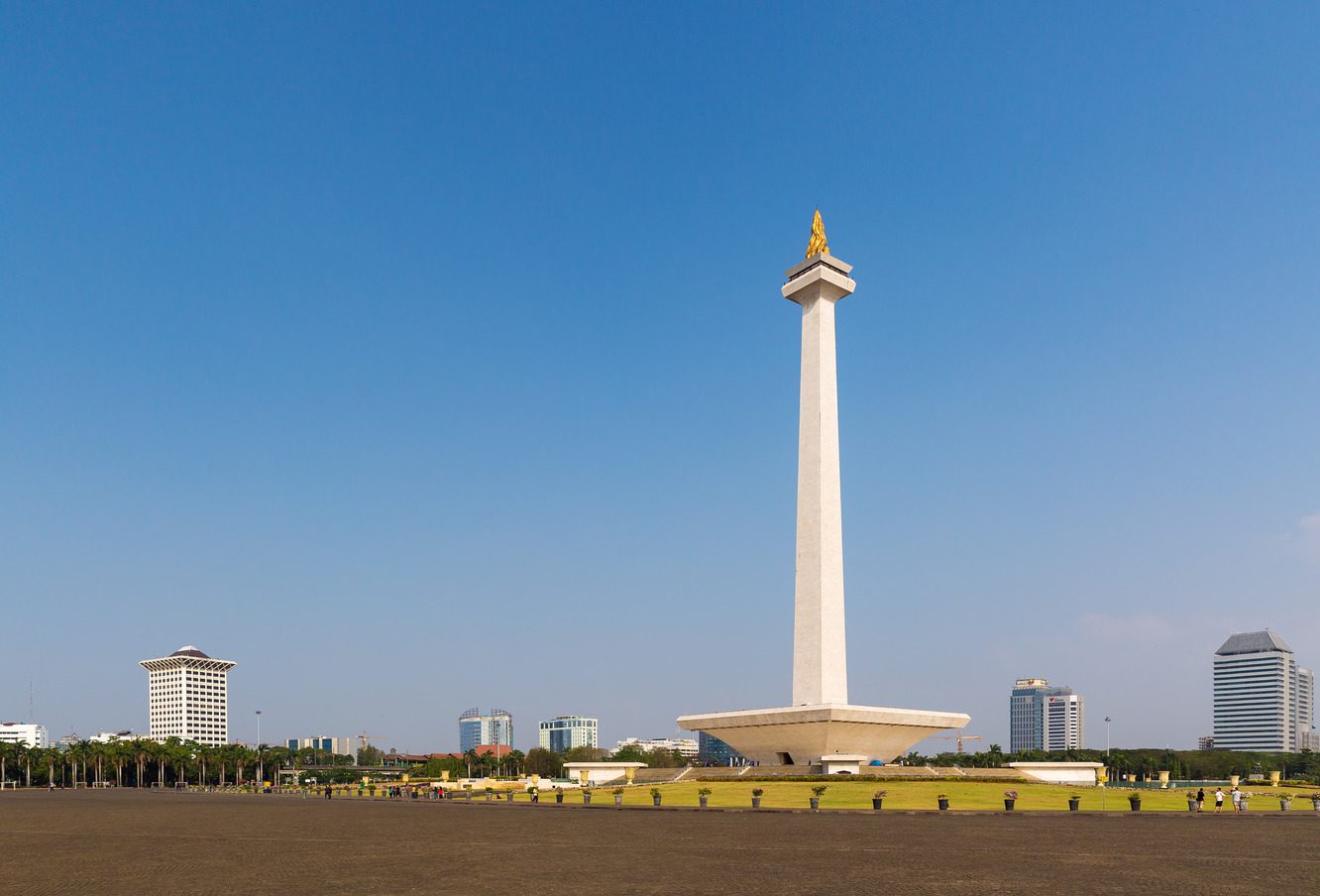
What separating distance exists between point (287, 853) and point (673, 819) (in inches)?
504

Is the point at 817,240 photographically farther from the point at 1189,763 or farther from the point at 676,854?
the point at 1189,763

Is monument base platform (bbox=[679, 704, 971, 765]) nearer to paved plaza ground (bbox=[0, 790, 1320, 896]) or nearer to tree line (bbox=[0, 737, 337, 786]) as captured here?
paved plaza ground (bbox=[0, 790, 1320, 896])

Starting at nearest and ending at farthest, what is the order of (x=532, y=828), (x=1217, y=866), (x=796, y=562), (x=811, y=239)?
(x=1217, y=866), (x=532, y=828), (x=796, y=562), (x=811, y=239)

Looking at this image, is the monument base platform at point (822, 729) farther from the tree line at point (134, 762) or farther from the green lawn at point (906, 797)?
the tree line at point (134, 762)

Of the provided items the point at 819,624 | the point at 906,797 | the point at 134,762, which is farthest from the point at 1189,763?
the point at 134,762

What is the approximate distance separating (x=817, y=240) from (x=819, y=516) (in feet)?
63.7

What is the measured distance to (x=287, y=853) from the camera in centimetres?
2092

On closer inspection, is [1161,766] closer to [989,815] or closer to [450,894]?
[989,815]

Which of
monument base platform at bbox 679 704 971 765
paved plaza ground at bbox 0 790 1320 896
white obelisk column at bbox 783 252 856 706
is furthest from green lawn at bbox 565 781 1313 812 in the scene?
white obelisk column at bbox 783 252 856 706

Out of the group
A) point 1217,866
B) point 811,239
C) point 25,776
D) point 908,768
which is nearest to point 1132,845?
point 1217,866

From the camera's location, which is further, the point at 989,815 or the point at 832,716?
the point at 832,716

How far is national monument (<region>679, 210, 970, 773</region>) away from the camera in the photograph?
59.9m

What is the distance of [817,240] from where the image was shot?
71.9 meters

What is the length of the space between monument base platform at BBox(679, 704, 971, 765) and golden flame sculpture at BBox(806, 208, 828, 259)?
29.6 metres
